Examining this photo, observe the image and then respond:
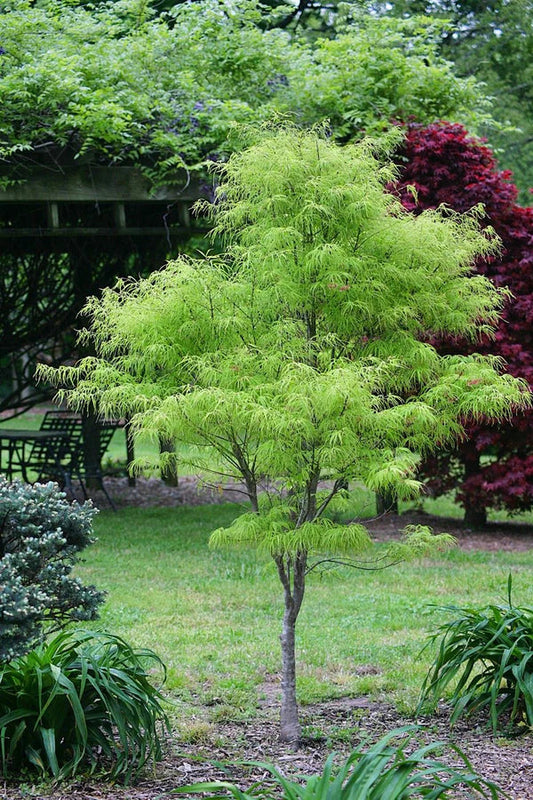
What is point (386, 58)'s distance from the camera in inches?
337

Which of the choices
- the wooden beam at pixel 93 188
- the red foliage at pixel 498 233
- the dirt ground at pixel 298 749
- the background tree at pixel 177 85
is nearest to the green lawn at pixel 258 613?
the dirt ground at pixel 298 749

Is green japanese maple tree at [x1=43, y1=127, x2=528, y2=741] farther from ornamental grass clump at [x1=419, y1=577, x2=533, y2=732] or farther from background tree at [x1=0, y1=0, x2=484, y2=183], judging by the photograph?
background tree at [x1=0, y1=0, x2=484, y2=183]

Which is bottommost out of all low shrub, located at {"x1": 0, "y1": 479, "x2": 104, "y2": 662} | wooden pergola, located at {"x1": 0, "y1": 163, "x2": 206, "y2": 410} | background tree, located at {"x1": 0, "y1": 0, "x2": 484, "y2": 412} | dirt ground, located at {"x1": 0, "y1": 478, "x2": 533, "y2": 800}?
dirt ground, located at {"x1": 0, "y1": 478, "x2": 533, "y2": 800}

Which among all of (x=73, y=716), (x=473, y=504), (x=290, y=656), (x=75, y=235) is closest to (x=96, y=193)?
(x=75, y=235)

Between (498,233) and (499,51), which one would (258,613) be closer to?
(498,233)

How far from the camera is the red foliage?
8.52 metres

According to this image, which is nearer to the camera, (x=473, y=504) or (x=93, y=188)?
(x=93, y=188)

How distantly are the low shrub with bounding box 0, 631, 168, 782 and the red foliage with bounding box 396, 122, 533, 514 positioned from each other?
5.47 m

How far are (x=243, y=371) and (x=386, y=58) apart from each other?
18.6 ft

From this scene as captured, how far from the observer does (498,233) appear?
8.74 meters

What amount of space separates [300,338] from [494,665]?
5.85 feet

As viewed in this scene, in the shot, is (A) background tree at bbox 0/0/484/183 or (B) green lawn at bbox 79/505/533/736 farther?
(A) background tree at bbox 0/0/484/183

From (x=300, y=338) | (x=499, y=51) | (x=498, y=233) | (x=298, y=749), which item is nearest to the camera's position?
(x=298, y=749)

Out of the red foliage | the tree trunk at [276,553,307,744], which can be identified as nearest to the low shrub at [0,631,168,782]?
the tree trunk at [276,553,307,744]
